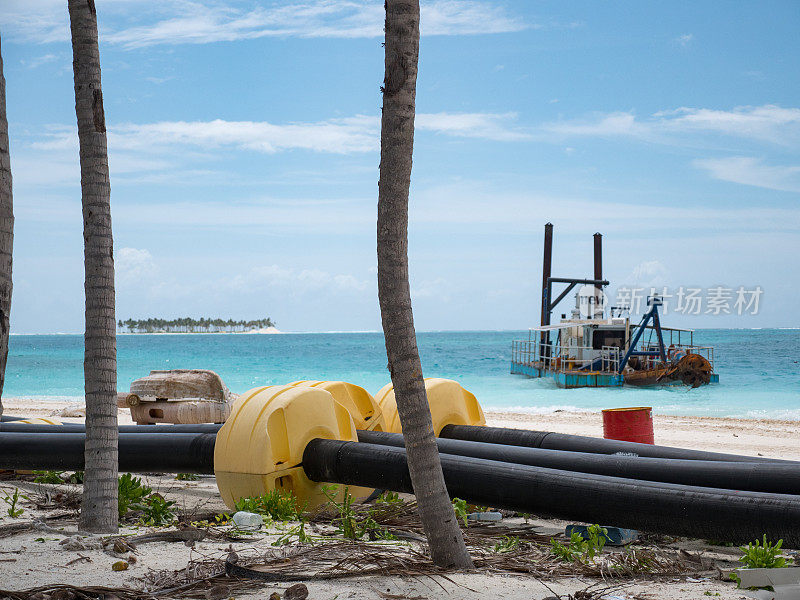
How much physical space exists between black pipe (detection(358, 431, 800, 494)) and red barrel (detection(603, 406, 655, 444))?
7.13ft

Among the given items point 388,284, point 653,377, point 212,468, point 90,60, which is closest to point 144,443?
point 212,468

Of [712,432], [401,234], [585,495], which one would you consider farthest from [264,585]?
[712,432]

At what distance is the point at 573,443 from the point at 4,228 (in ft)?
14.1

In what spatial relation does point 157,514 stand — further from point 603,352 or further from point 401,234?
point 603,352

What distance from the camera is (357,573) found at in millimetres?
3539

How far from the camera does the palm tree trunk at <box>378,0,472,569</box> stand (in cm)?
347

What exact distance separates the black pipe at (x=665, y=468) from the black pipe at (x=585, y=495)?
0.53m

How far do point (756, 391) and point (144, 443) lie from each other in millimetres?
37374

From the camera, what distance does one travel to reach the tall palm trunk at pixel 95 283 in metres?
4.52

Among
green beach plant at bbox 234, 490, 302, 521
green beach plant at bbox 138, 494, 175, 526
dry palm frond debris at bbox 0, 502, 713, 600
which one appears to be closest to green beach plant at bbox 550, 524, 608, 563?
dry palm frond debris at bbox 0, 502, 713, 600

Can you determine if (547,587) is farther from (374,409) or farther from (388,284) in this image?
(374,409)

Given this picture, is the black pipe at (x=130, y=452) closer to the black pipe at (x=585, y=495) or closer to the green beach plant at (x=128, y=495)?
the green beach plant at (x=128, y=495)

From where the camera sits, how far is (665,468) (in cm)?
486

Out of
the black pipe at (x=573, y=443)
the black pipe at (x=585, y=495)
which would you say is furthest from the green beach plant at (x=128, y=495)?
the black pipe at (x=573, y=443)
